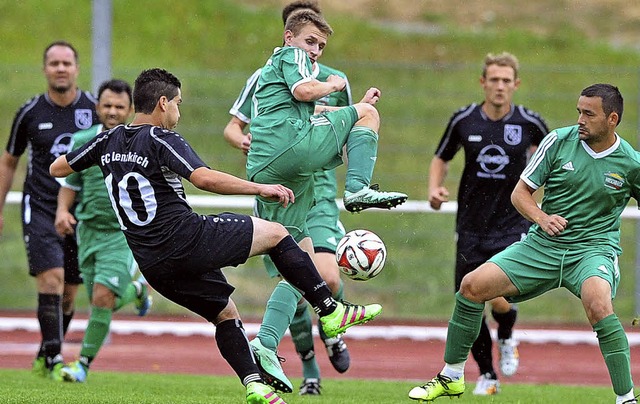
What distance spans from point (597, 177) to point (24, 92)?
1100 centimetres

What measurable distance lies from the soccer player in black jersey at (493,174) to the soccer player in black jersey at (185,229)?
9.63 ft

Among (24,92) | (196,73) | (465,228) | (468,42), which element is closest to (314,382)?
(465,228)

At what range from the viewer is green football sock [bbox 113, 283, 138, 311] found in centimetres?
943

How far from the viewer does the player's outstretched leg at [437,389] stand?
726 centimetres

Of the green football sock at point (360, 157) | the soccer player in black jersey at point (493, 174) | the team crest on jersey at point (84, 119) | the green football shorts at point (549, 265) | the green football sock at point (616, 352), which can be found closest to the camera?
the green football sock at point (616, 352)

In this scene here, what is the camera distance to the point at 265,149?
7117 mm

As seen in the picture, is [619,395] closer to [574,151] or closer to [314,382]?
[574,151]

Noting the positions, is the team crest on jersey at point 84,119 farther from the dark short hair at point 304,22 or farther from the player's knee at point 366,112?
the player's knee at point 366,112

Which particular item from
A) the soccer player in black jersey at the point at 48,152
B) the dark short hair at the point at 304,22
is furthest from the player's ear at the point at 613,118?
the soccer player in black jersey at the point at 48,152

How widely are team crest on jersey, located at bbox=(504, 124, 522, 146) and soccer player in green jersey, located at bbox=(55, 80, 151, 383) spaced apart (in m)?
3.11

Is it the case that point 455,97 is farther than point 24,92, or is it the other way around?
point 24,92

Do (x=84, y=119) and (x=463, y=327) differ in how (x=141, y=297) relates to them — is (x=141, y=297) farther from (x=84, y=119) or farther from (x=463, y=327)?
(x=463, y=327)

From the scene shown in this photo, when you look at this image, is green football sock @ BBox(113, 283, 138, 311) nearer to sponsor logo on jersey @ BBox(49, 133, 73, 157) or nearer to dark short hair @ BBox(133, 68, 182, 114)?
sponsor logo on jersey @ BBox(49, 133, 73, 157)

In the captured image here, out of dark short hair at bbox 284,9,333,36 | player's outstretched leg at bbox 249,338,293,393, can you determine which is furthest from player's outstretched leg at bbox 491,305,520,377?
dark short hair at bbox 284,9,333,36
